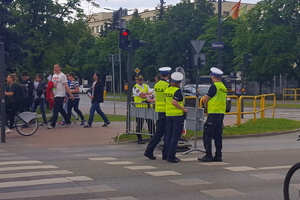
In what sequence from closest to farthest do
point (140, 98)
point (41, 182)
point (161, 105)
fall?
point (41, 182) → point (161, 105) → point (140, 98)

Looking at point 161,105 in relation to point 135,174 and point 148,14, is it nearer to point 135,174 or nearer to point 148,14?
point 135,174

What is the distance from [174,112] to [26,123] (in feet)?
23.3

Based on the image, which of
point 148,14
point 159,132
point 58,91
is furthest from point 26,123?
point 148,14

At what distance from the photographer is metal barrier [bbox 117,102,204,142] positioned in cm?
1352

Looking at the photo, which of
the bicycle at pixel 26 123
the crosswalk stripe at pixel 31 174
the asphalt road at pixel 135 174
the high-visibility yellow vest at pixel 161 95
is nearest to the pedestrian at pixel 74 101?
the bicycle at pixel 26 123

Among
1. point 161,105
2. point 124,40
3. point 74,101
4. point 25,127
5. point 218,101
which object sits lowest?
point 25,127

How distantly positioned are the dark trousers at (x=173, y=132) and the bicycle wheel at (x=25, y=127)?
682 centimetres

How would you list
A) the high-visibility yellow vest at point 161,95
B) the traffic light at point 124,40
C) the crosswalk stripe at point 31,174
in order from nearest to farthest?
1. the crosswalk stripe at point 31,174
2. the high-visibility yellow vest at point 161,95
3. the traffic light at point 124,40

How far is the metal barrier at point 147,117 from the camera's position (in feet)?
44.3

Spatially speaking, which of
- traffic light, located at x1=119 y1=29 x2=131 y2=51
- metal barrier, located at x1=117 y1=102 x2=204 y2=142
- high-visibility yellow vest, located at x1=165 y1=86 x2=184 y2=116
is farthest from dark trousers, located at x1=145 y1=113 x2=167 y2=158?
traffic light, located at x1=119 y1=29 x2=131 y2=51

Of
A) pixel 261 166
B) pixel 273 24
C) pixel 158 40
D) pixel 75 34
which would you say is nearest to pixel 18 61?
pixel 75 34

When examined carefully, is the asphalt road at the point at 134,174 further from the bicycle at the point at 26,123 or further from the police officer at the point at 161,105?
the bicycle at the point at 26,123

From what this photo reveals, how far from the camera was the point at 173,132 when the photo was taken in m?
11.9

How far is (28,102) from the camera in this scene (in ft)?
68.3
